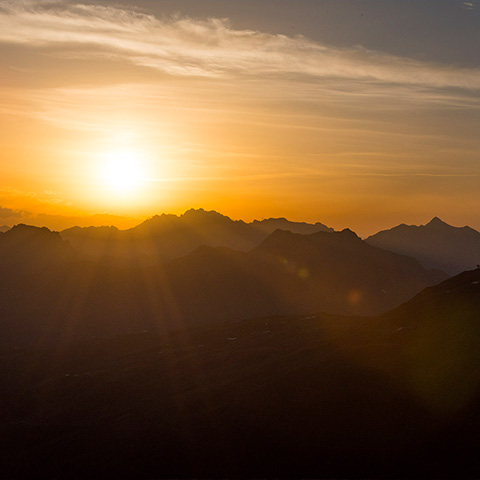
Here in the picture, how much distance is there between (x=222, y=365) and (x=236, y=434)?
66449 mm

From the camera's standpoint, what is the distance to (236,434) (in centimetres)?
11675

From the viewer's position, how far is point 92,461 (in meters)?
116

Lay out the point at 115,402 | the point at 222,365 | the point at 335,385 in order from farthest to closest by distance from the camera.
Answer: the point at 222,365, the point at 115,402, the point at 335,385

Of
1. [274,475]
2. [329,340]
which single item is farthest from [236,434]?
[329,340]

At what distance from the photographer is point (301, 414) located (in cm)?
11838

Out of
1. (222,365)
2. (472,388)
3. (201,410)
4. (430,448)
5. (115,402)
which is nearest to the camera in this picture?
(430,448)

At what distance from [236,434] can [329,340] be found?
211 feet

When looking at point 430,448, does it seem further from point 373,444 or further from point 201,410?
point 201,410

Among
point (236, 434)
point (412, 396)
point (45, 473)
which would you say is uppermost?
point (412, 396)

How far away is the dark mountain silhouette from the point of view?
3885 inches

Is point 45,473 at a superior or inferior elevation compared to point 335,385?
inferior

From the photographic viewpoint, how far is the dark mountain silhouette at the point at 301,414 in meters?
98.7

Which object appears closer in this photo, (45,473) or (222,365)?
(45,473)

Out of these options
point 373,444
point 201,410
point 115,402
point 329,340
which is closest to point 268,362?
point 329,340
